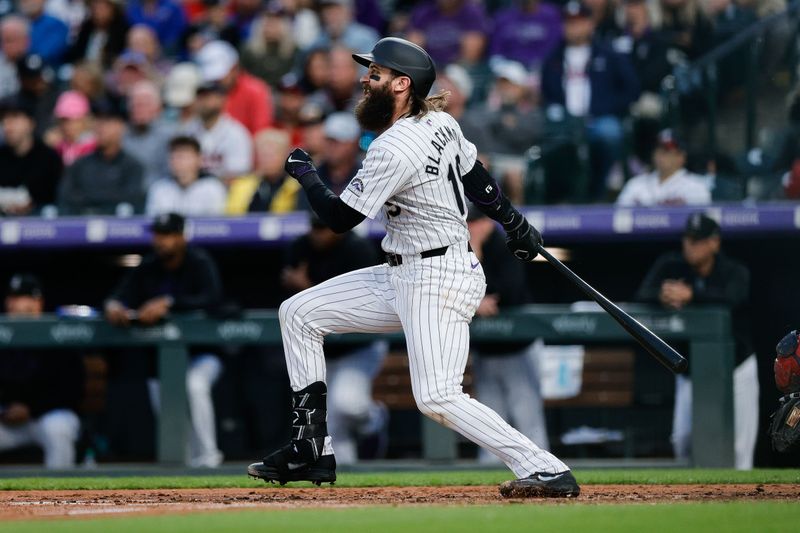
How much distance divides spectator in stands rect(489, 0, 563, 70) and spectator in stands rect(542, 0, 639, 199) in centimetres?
40

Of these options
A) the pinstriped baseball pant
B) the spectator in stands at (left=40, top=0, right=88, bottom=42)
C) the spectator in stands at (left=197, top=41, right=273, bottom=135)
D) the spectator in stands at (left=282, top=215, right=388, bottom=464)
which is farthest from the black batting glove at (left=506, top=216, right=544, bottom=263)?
the spectator in stands at (left=40, top=0, right=88, bottom=42)

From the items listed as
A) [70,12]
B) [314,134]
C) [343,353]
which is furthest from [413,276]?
[70,12]

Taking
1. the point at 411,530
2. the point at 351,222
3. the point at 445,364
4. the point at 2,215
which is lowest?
the point at 411,530

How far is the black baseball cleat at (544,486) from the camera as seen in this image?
201 inches


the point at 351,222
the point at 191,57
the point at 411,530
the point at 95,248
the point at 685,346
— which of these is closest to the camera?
the point at 411,530

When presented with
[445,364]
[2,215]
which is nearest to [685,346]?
[445,364]

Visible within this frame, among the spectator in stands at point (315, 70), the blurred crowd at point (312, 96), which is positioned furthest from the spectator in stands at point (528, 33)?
the spectator in stands at point (315, 70)

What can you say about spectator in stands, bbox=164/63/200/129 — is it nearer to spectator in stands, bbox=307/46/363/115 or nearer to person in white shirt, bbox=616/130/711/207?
spectator in stands, bbox=307/46/363/115

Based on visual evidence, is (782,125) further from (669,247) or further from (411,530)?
(411,530)

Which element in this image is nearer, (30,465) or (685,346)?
(685,346)

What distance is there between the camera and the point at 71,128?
10469 mm

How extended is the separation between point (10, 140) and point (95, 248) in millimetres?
1211

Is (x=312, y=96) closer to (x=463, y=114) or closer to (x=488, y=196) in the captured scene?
(x=463, y=114)

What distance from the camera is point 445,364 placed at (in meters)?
5.07
